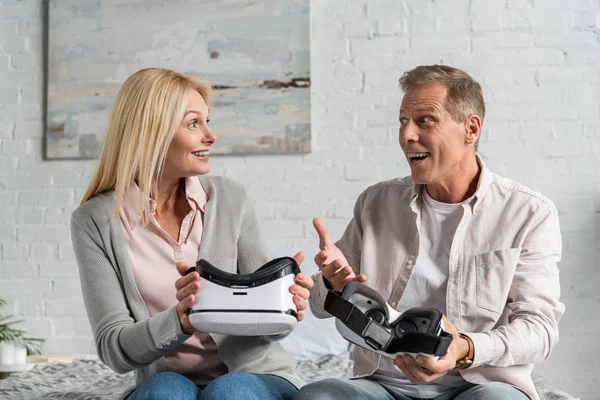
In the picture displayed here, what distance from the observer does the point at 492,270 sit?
66.9 inches

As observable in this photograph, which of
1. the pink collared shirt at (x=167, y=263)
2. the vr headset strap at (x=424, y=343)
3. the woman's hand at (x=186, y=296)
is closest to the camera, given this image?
the vr headset strap at (x=424, y=343)

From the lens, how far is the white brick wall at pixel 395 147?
11.4 feet

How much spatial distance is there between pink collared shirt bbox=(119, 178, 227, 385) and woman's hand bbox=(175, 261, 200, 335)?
171 mm

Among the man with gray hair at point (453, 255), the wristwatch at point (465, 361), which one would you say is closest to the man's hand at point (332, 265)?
the man with gray hair at point (453, 255)

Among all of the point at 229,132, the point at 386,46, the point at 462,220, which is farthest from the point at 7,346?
the point at 462,220

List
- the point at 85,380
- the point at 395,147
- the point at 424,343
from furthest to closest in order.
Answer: the point at 395,147, the point at 85,380, the point at 424,343

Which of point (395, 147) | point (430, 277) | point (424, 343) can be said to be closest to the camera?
point (424, 343)

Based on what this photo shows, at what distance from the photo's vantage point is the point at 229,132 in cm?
363

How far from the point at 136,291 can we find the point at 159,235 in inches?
5.5

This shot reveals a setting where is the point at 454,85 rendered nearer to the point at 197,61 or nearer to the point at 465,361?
the point at 465,361

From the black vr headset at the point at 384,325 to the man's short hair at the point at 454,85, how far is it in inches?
20.7

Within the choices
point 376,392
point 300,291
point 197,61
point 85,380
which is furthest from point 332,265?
point 197,61

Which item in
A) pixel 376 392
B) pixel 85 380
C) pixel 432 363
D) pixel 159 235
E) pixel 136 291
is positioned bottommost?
pixel 85 380

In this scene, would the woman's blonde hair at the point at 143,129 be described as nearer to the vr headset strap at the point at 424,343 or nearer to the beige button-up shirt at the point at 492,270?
the beige button-up shirt at the point at 492,270
